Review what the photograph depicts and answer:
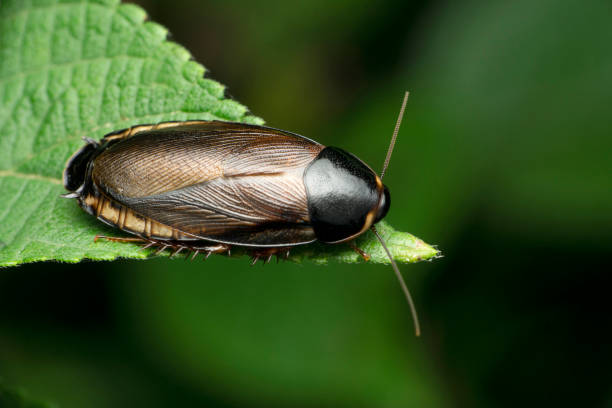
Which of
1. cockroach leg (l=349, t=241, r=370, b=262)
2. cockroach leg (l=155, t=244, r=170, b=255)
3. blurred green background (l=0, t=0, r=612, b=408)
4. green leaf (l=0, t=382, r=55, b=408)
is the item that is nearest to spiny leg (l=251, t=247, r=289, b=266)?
cockroach leg (l=349, t=241, r=370, b=262)

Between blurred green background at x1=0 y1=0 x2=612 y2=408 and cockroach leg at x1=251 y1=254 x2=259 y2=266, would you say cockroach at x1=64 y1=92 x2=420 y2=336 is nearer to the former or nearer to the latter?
cockroach leg at x1=251 y1=254 x2=259 y2=266

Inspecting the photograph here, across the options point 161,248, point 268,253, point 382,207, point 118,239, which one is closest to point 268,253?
point 268,253

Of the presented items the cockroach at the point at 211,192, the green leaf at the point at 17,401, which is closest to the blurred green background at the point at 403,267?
the cockroach at the point at 211,192

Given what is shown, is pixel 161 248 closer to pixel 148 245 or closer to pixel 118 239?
pixel 148 245

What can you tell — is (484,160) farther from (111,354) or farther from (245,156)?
(111,354)

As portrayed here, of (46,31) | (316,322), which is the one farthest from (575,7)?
(46,31)
